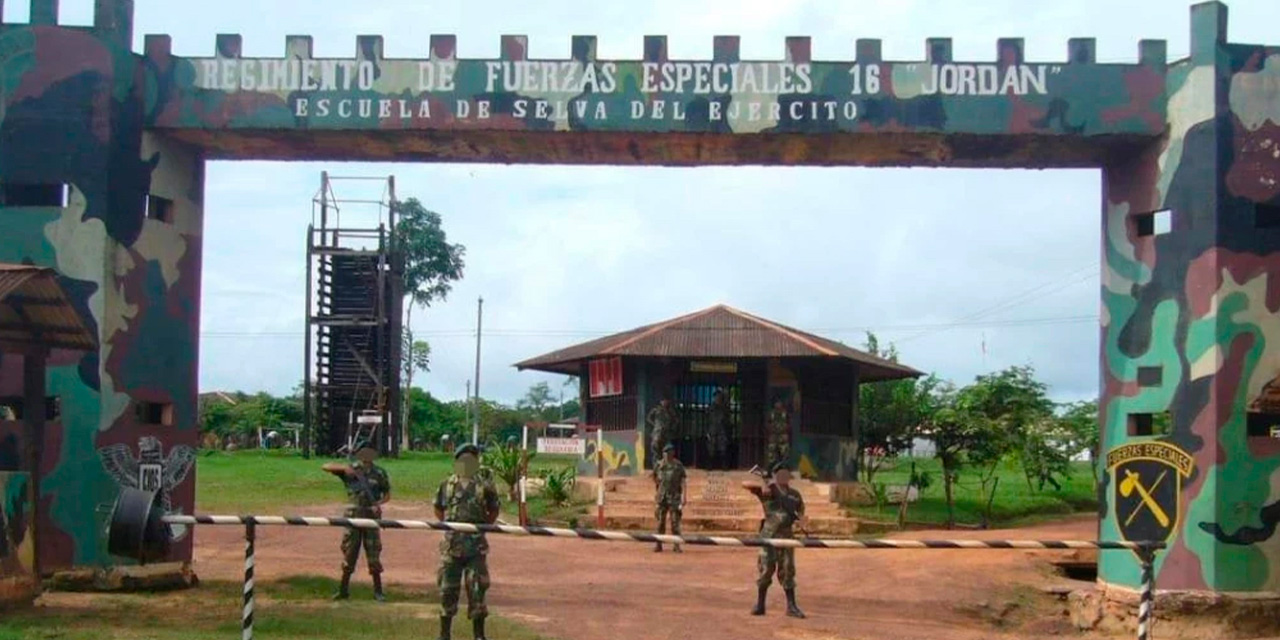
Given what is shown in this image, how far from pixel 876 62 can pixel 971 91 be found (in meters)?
1.10

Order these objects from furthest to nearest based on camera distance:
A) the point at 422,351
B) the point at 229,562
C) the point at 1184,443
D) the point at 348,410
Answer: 1. the point at 422,351
2. the point at 348,410
3. the point at 229,562
4. the point at 1184,443

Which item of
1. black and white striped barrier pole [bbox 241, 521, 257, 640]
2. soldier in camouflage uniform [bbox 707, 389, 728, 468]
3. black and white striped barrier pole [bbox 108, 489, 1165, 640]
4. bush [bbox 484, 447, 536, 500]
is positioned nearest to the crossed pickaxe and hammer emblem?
black and white striped barrier pole [bbox 108, 489, 1165, 640]

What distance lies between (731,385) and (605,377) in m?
2.86

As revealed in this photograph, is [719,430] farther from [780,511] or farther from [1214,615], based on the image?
[1214,615]

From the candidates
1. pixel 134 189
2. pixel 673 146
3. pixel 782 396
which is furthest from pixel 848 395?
pixel 134 189

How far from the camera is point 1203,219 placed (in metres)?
14.5

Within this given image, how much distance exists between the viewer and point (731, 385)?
3016cm

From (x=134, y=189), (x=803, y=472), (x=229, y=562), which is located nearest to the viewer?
(x=134, y=189)

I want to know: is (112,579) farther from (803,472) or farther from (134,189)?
(803,472)

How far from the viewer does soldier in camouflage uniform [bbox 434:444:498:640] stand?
11703 millimetres

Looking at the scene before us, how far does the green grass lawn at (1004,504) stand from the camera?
28234 millimetres

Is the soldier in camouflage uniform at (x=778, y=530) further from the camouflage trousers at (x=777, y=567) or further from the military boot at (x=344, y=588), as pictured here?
the military boot at (x=344, y=588)

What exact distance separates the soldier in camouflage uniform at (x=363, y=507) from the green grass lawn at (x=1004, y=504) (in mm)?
13550

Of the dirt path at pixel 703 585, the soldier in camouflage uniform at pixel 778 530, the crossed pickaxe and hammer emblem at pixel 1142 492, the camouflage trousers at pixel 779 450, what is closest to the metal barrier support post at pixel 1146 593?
the dirt path at pixel 703 585
